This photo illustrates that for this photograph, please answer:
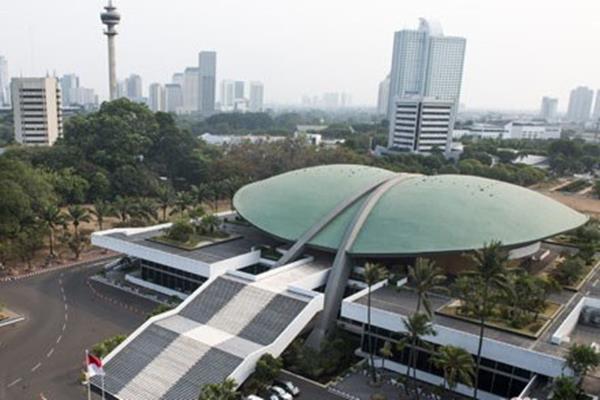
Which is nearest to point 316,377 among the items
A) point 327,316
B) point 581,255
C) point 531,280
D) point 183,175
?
point 327,316

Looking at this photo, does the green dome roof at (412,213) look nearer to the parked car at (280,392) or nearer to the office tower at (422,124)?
the parked car at (280,392)

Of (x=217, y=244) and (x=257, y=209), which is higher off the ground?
(x=257, y=209)

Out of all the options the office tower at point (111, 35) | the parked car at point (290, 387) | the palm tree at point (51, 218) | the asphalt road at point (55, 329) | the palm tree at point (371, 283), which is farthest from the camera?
the office tower at point (111, 35)

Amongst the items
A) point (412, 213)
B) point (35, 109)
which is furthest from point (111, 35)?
point (412, 213)

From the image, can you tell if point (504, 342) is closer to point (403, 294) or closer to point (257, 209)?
point (403, 294)

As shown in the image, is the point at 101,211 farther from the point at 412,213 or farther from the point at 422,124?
the point at 422,124

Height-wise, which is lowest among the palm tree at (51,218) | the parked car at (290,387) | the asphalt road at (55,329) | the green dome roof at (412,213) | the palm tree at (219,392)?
the asphalt road at (55,329)

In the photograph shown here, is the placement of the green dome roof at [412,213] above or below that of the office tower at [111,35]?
below

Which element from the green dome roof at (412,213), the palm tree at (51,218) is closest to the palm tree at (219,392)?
the green dome roof at (412,213)
